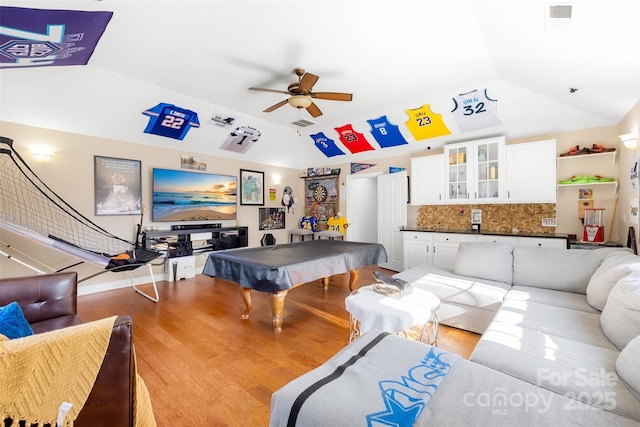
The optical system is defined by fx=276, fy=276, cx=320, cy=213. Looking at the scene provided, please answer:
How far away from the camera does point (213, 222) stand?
557 centimetres

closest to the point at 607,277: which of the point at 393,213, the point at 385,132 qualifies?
the point at 393,213

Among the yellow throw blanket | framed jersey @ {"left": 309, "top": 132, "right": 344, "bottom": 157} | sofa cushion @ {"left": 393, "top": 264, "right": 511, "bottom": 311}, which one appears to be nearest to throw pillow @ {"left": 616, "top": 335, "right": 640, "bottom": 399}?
sofa cushion @ {"left": 393, "top": 264, "right": 511, "bottom": 311}

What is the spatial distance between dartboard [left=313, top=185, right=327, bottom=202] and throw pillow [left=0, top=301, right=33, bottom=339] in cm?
585

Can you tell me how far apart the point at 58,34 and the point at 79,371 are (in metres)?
2.77

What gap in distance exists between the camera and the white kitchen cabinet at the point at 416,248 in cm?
475

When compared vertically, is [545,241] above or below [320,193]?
below

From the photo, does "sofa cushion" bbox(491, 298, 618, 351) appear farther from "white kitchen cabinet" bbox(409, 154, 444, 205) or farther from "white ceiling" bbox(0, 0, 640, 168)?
"white kitchen cabinet" bbox(409, 154, 444, 205)

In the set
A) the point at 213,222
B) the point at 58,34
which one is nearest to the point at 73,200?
the point at 213,222

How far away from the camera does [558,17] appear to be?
1.96 m

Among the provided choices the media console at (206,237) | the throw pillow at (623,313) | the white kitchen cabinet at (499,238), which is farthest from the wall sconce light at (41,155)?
the white kitchen cabinet at (499,238)

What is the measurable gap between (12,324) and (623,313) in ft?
10.1

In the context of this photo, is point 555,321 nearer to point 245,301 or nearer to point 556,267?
point 556,267

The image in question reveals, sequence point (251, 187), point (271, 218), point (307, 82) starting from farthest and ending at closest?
point (271, 218) → point (251, 187) → point (307, 82)

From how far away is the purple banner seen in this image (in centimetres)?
201
